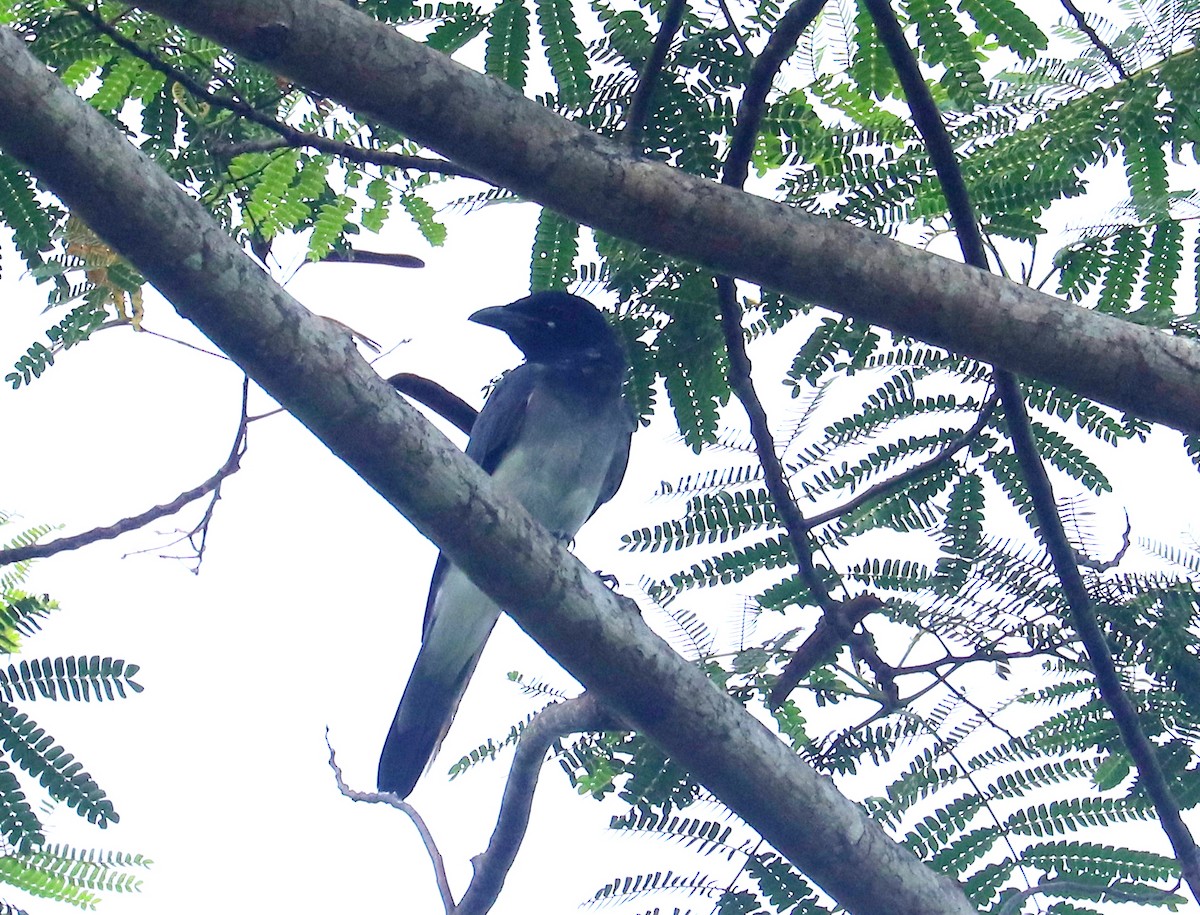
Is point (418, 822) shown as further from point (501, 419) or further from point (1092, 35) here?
point (1092, 35)

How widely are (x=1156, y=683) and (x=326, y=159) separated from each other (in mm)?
3208

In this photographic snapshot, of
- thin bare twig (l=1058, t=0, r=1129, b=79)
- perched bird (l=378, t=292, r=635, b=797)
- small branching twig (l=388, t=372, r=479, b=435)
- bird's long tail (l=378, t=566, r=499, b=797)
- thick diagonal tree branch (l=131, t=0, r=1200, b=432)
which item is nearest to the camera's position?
thick diagonal tree branch (l=131, t=0, r=1200, b=432)

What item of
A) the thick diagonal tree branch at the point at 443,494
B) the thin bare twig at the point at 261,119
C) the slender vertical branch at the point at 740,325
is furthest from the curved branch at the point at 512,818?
the thin bare twig at the point at 261,119

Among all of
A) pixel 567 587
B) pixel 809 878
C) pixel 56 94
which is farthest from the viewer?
pixel 809 878

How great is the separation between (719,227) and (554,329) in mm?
2934

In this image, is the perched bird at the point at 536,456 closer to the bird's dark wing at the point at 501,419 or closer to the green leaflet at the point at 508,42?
the bird's dark wing at the point at 501,419

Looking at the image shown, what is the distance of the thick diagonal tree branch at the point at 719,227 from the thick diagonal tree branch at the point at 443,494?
10 cm

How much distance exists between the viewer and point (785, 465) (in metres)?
4.41

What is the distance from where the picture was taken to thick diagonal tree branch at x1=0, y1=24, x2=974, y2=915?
269 centimetres

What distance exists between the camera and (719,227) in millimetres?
3102

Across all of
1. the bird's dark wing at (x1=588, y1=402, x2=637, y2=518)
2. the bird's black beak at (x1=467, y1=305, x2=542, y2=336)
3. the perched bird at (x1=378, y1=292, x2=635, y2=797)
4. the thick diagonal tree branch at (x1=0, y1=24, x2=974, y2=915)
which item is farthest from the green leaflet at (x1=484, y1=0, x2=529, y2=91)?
the bird's black beak at (x1=467, y1=305, x2=542, y2=336)

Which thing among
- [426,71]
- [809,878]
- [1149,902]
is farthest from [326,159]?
[1149,902]

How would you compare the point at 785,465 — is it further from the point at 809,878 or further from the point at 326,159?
the point at 326,159

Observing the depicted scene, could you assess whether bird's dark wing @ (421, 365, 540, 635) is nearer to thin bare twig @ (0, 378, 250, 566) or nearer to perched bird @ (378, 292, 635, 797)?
perched bird @ (378, 292, 635, 797)
